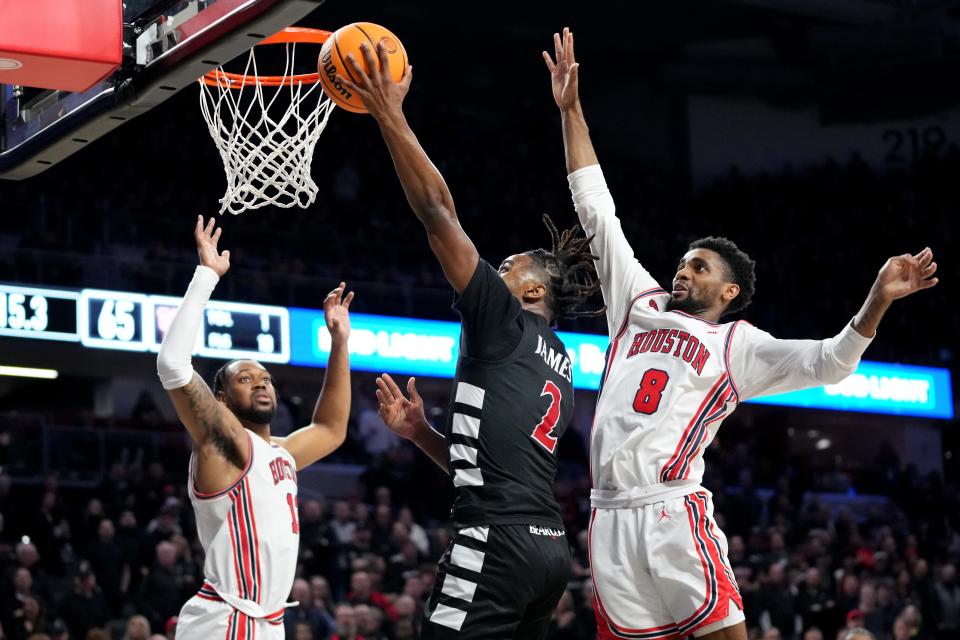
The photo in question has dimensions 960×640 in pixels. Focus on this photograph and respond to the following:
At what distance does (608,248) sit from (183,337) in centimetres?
170

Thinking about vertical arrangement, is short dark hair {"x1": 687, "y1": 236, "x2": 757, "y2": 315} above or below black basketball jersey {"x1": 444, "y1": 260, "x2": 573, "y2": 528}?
above

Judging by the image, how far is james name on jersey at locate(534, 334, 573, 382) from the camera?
15.5 ft

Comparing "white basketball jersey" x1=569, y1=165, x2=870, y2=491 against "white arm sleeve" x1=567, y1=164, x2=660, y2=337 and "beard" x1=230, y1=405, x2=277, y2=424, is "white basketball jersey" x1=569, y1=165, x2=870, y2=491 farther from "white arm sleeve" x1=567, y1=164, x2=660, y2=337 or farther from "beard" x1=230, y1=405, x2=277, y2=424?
"beard" x1=230, y1=405, x2=277, y2=424

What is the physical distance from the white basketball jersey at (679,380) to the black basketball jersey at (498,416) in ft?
0.87

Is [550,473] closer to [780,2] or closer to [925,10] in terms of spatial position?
[780,2]

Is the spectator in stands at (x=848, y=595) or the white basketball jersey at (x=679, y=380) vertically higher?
the white basketball jersey at (x=679, y=380)

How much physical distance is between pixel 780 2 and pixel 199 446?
1817 centimetres

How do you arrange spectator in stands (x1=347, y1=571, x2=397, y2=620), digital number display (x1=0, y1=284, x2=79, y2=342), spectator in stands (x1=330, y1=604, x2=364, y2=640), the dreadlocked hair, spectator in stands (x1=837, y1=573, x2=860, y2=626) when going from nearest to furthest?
the dreadlocked hair, spectator in stands (x1=330, y1=604, x2=364, y2=640), spectator in stands (x1=347, y1=571, x2=397, y2=620), spectator in stands (x1=837, y1=573, x2=860, y2=626), digital number display (x1=0, y1=284, x2=79, y2=342)

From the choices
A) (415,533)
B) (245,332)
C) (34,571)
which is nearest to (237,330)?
(245,332)

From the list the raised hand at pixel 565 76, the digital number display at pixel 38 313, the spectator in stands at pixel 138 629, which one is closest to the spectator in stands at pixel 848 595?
the spectator in stands at pixel 138 629

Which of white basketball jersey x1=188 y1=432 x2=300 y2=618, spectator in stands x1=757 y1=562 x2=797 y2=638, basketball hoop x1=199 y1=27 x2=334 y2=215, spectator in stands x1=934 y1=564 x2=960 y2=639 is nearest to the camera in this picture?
white basketball jersey x1=188 y1=432 x2=300 y2=618

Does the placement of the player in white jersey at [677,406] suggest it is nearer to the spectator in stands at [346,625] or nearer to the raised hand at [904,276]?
the raised hand at [904,276]

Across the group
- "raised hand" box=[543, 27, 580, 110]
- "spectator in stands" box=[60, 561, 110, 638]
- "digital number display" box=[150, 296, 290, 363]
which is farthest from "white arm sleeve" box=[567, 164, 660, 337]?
"digital number display" box=[150, 296, 290, 363]

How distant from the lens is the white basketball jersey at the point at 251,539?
18.1 feet
